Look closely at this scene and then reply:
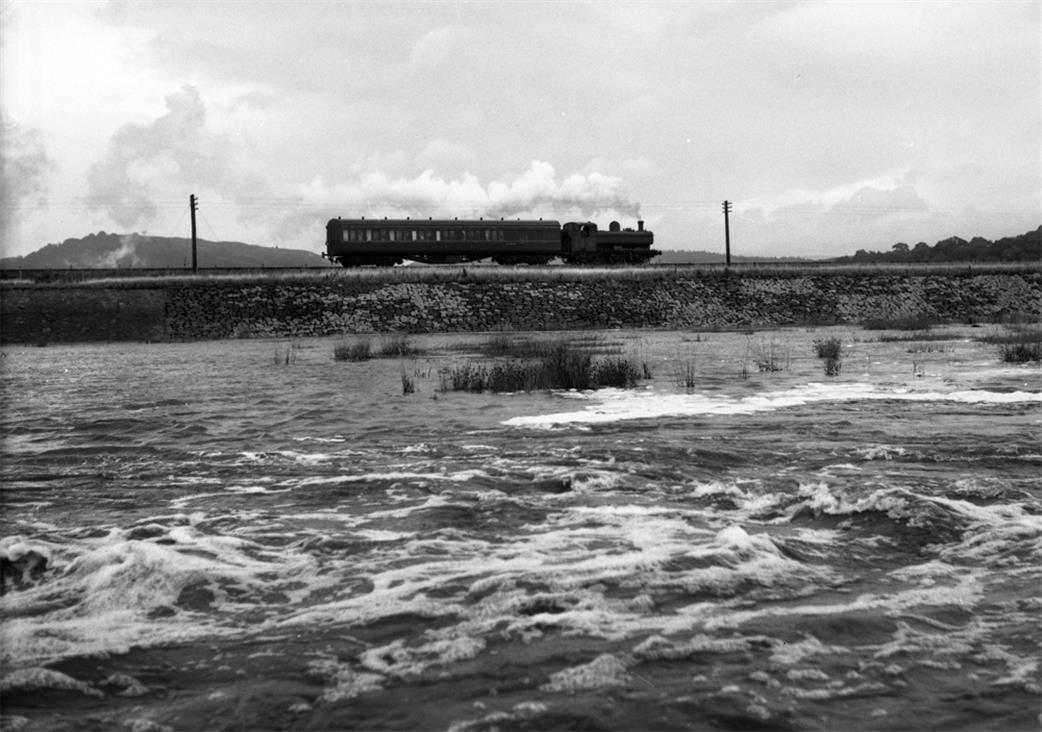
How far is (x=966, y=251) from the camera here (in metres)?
132

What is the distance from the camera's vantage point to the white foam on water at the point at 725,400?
13.2 metres

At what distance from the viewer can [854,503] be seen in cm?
758

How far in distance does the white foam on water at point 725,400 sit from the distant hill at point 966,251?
351 ft

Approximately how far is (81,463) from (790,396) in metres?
10.5

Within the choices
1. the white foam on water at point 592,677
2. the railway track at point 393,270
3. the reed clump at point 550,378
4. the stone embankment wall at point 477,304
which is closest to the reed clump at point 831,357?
the reed clump at point 550,378

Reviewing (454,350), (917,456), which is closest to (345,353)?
(454,350)

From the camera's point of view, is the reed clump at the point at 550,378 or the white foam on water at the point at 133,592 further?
the reed clump at the point at 550,378

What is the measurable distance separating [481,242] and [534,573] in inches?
2193

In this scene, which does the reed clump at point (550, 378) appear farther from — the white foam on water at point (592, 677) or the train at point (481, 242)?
the train at point (481, 242)

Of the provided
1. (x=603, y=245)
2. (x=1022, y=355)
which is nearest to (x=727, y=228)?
(x=603, y=245)

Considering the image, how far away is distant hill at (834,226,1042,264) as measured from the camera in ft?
397

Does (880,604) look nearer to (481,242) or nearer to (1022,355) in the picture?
(1022,355)

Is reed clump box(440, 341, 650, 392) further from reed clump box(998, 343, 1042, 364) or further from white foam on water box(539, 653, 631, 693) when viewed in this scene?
white foam on water box(539, 653, 631, 693)

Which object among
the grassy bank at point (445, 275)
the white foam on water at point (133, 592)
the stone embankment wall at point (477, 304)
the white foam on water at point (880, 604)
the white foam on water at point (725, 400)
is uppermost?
the grassy bank at point (445, 275)
